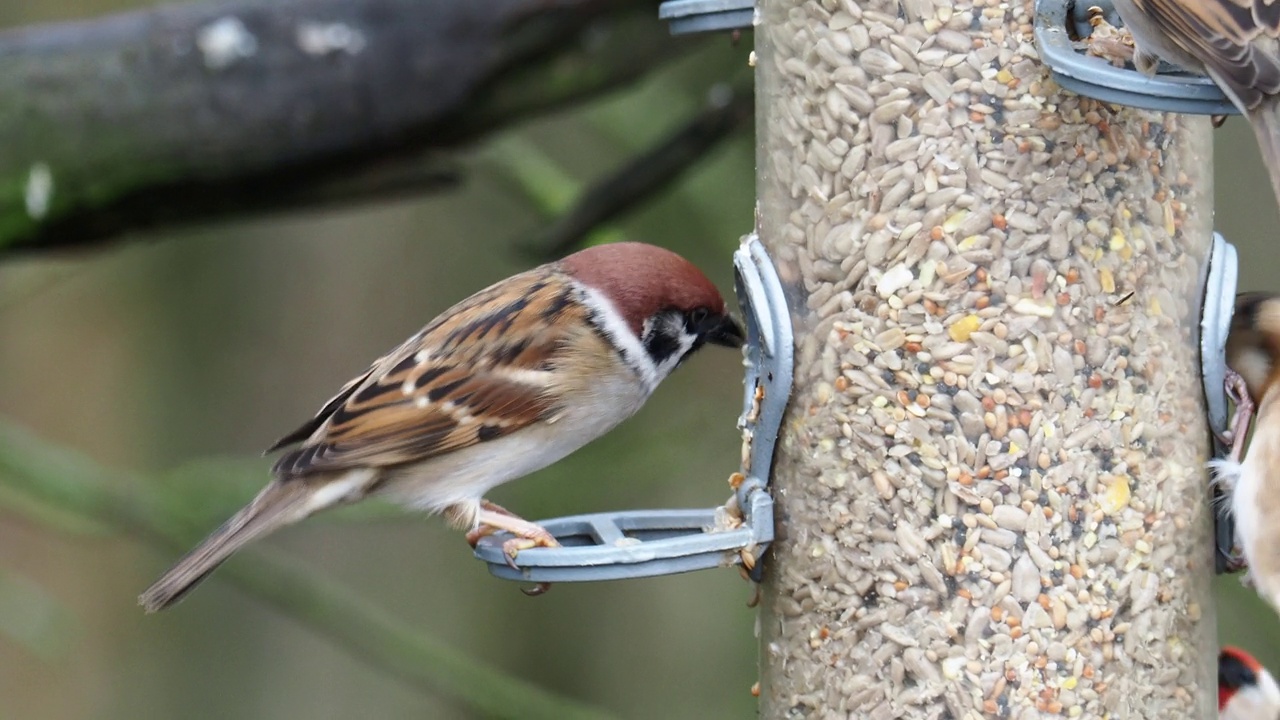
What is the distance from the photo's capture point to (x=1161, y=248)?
2.97 meters

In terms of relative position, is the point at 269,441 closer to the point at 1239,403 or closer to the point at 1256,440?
the point at 1239,403

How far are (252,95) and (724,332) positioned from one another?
132cm

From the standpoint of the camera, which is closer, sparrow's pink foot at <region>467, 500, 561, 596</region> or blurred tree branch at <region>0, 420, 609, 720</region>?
sparrow's pink foot at <region>467, 500, 561, 596</region>

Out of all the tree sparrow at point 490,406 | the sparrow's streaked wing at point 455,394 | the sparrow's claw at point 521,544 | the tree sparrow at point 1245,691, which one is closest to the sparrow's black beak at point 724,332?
the tree sparrow at point 490,406

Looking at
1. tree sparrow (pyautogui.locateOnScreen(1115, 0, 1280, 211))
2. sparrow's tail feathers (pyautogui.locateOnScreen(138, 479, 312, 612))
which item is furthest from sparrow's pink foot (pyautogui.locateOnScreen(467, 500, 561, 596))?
tree sparrow (pyautogui.locateOnScreen(1115, 0, 1280, 211))

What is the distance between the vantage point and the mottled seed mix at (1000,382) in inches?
114

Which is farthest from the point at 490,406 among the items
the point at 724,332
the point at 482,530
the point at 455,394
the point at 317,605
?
the point at 317,605

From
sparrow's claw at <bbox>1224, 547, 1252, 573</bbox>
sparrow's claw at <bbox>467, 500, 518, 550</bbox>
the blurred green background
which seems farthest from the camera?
the blurred green background

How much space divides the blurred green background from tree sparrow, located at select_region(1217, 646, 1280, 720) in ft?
10.9

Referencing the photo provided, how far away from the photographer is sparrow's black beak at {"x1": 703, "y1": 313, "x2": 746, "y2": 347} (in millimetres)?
3602

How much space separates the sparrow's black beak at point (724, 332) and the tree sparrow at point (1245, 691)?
129cm

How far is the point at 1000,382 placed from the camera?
2.91 m

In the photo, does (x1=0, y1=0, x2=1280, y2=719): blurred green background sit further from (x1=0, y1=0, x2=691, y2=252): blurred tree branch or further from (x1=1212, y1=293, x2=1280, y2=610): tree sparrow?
(x1=1212, y1=293, x2=1280, y2=610): tree sparrow

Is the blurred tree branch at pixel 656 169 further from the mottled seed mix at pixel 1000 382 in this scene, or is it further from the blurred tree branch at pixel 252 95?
the mottled seed mix at pixel 1000 382
